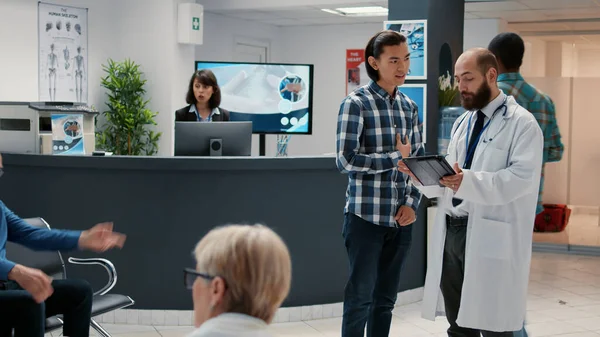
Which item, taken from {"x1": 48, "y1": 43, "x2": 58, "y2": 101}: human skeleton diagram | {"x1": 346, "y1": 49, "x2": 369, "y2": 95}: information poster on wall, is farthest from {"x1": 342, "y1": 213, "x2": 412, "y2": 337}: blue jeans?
{"x1": 346, "y1": 49, "x2": 369, "y2": 95}: information poster on wall

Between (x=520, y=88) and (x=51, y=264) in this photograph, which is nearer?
(x=51, y=264)

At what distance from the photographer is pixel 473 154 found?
3264mm

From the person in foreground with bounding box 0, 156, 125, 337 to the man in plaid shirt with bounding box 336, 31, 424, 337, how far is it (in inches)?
40.5

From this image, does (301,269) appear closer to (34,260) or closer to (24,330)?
(34,260)

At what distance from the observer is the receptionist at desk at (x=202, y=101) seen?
5953 mm

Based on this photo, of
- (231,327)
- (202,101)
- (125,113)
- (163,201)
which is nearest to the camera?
(231,327)

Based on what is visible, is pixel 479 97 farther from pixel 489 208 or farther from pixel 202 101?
pixel 202 101

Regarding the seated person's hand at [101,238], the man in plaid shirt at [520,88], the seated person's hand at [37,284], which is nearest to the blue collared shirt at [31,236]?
the seated person's hand at [101,238]

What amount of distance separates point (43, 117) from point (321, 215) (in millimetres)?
1909

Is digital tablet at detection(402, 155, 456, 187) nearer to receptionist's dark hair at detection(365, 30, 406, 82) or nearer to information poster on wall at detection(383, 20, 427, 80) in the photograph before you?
receptionist's dark hair at detection(365, 30, 406, 82)

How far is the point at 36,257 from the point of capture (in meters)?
3.96

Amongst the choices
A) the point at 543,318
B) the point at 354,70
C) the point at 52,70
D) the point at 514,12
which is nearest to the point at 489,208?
the point at 543,318

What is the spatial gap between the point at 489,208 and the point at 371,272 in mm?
727

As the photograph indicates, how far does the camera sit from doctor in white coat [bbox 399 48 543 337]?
10.0ft
